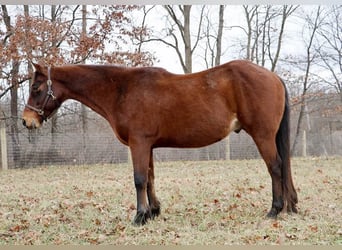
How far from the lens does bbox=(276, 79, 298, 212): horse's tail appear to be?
3566mm

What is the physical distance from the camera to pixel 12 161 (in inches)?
364

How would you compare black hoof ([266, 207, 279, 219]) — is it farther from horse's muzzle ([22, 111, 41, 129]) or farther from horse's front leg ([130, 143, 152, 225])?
horse's muzzle ([22, 111, 41, 129])

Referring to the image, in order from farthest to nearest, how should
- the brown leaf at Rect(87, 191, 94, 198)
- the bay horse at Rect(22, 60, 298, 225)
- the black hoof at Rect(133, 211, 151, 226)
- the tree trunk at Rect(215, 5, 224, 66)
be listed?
the tree trunk at Rect(215, 5, 224, 66) → the brown leaf at Rect(87, 191, 94, 198) → the bay horse at Rect(22, 60, 298, 225) → the black hoof at Rect(133, 211, 151, 226)

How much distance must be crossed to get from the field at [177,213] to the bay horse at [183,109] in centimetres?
27

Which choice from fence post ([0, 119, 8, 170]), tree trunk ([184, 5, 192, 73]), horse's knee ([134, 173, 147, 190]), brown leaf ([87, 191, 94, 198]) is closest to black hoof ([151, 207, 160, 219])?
horse's knee ([134, 173, 147, 190])

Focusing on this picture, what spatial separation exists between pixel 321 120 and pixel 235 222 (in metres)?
10.8

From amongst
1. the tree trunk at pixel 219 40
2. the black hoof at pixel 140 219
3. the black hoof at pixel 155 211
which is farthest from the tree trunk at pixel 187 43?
the black hoof at pixel 140 219

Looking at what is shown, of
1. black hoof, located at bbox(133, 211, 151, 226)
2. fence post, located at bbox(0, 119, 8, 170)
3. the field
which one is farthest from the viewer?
fence post, located at bbox(0, 119, 8, 170)

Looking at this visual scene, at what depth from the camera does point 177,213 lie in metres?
3.75

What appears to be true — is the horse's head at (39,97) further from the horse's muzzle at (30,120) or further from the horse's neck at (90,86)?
the horse's neck at (90,86)

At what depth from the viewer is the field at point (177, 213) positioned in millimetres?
2922

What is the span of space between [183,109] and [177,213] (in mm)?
996

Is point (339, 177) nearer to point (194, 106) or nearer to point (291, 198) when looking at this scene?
point (291, 198)

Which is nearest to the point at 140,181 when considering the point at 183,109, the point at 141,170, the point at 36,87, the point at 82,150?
the point at 141,170
